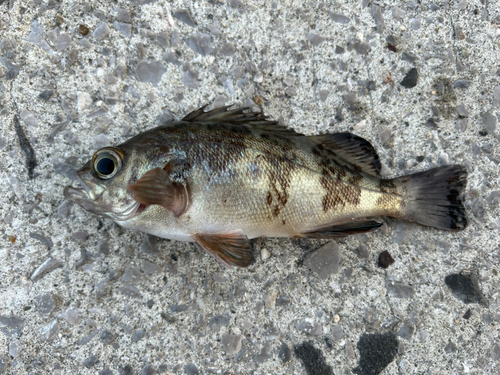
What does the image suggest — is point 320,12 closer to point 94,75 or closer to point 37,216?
point 94,75

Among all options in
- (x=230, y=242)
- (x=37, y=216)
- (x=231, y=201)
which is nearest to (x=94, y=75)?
(x=37, y=216)

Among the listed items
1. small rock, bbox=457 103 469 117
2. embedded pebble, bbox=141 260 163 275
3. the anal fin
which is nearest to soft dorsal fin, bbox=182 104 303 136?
the anal fin

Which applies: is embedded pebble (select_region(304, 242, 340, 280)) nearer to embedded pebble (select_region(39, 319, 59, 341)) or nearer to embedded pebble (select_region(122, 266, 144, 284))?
embedded pebble (select_region(122, 266, 144, 284))

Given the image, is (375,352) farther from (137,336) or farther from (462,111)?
(462,111)

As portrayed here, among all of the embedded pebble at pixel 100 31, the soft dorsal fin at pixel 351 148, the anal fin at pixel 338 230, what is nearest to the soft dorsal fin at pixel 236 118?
the soft dorsal fin at pixel 351 148

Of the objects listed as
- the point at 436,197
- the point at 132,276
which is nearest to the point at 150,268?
the point at 132,276
